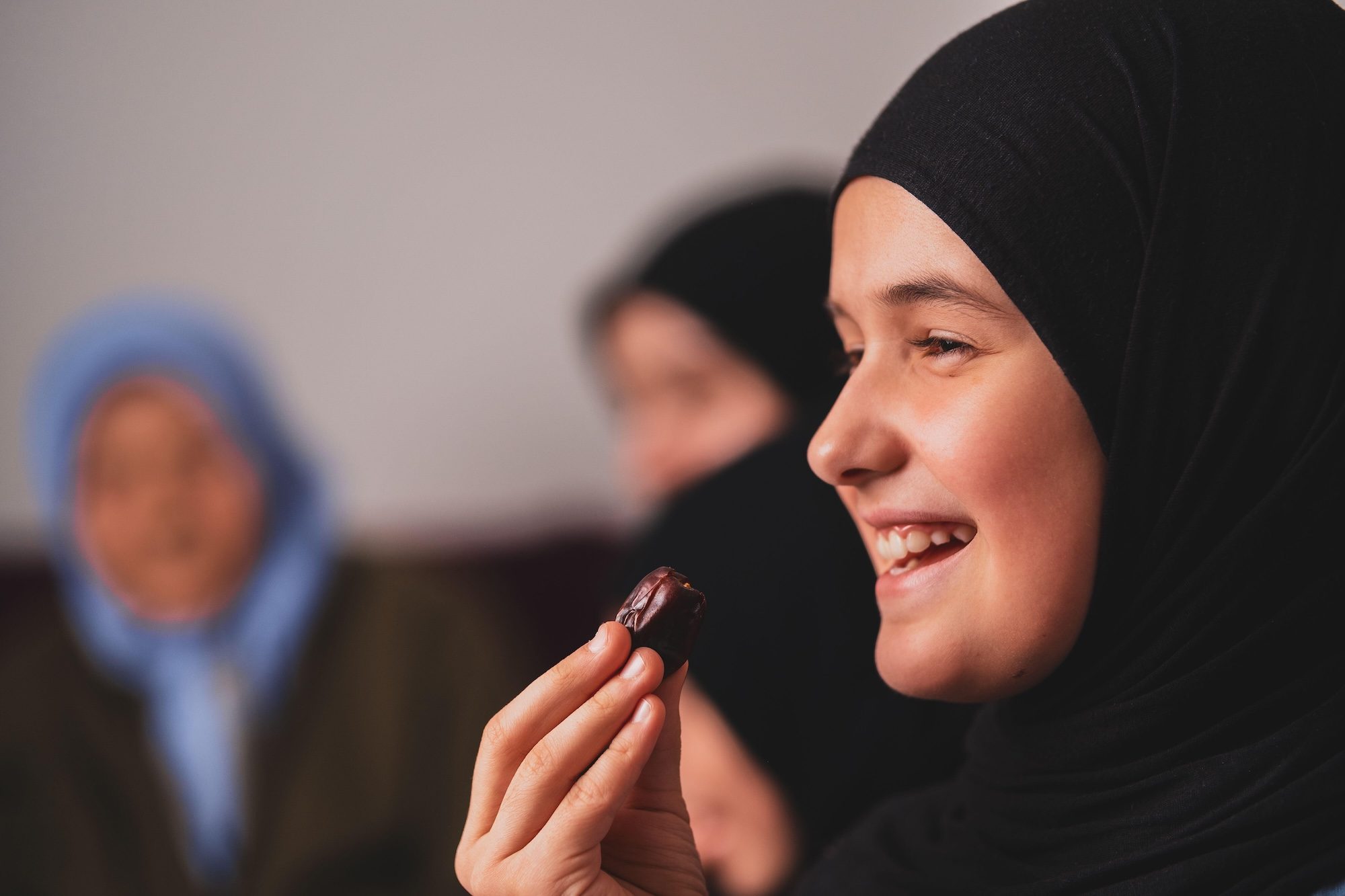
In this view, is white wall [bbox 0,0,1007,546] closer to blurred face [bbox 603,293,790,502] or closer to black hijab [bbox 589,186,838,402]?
blurred face [bbox 603,293,790,502]

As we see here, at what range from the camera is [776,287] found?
1.82 meters

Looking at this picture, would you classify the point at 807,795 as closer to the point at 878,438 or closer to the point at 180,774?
the point at 878,438

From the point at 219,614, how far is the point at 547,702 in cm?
171

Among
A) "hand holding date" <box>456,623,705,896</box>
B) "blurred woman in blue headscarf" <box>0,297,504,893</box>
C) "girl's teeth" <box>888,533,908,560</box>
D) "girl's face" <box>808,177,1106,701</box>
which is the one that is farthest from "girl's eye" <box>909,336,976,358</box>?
"blurred woman in blue headscarf" <box>0,297,504,893</box>

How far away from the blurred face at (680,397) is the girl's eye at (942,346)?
1033mm

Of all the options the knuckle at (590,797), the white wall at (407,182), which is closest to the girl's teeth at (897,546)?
the knuckle at (590,797)

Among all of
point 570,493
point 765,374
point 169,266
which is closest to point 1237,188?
point 765,374

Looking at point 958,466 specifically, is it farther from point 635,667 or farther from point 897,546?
point 635,667

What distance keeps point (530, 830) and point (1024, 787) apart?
31cm

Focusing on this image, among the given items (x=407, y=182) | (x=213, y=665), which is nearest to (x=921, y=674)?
(x=213, y=665)

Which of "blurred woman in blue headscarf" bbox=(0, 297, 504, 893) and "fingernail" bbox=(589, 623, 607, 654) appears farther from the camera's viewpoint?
"blurred woman in blue headscarf" bbox=(0, 297, 504, 893)

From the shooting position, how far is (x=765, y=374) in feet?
6.03

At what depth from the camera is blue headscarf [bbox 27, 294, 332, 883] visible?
205 centimetres

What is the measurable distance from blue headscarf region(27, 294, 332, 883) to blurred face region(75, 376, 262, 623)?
0.08 ft
